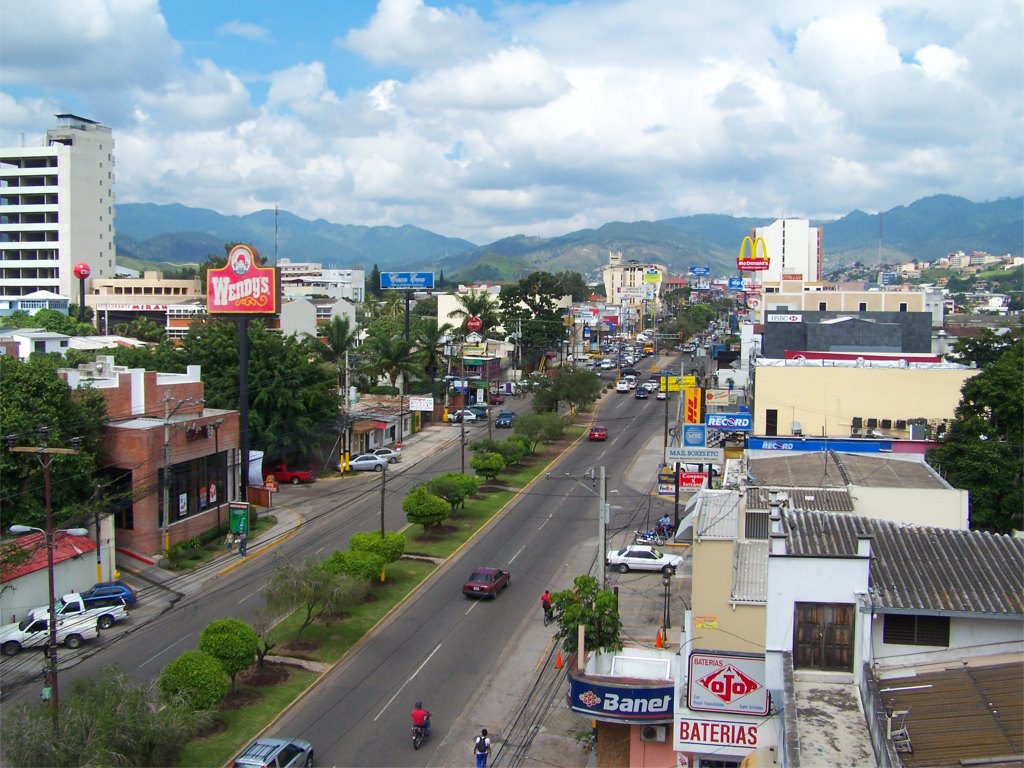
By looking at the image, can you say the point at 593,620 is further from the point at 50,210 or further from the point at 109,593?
the point at 50,210

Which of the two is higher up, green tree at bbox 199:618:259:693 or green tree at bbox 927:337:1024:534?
green tree at bbox 927:337:1024:534

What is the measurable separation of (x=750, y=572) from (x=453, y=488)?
75.4 ft

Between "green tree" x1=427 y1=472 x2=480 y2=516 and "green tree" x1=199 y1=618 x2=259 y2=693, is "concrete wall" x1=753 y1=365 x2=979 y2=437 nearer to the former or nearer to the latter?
"green tree" x1=427 y1=472 x2=480 y2=516

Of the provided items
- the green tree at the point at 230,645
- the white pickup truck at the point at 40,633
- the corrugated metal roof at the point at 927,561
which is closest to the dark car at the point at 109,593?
the white pickup truck at the point at 40,633

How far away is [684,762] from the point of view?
2052 cm

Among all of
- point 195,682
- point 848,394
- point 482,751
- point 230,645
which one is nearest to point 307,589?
point 230,645

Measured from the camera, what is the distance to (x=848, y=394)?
4803 cm

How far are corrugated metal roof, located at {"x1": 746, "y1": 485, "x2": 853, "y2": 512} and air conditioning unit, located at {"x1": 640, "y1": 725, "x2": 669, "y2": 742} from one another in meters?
6.57

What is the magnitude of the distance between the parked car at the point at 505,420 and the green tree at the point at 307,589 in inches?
1573

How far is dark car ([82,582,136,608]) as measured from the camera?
3297 cm

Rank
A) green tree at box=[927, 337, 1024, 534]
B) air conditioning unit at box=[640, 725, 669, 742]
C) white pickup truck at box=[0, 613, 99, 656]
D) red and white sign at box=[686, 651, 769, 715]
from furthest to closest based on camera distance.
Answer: green tree at box=[927, 337, 1024, 534]
white pickup truck at box=[0, 613, 99, 656]
air conditioning unit at box=[640, 725, 669, 742]
red and white sign at box=[686, 651, 769, 715]

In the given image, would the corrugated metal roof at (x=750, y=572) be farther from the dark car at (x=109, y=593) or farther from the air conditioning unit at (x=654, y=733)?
the dark car at (x=109, y=593)

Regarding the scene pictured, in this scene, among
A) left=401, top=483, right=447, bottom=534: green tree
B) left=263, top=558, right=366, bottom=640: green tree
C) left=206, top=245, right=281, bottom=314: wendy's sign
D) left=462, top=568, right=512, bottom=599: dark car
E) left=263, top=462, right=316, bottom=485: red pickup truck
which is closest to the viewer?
left=263, top=558, right=366, bottom=640: green tree

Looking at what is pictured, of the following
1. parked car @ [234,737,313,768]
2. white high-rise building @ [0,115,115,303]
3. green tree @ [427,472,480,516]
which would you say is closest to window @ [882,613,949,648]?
parked car @ [234,737,313,768]
